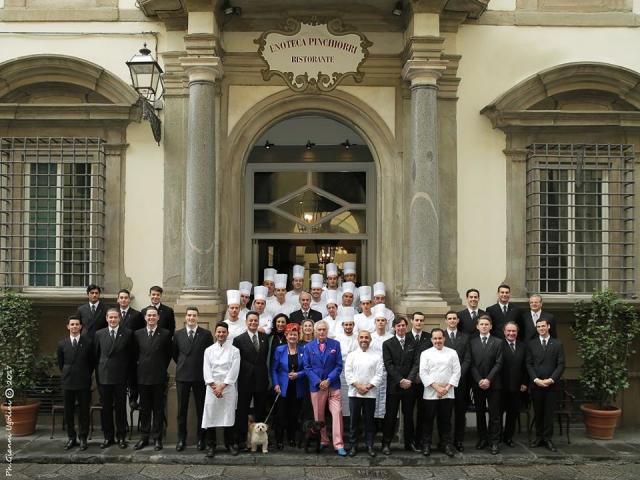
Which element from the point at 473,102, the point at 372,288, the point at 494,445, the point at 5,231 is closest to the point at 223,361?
the point at 372,288

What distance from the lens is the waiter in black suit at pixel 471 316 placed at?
8609 mm

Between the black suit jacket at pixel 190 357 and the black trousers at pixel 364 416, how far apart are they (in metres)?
1.82

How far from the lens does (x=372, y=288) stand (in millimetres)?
9656

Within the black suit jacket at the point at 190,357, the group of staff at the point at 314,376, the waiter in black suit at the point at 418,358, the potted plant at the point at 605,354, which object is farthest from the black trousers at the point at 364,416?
the potted plant at the point at 605,354

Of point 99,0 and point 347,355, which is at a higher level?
point 99,0

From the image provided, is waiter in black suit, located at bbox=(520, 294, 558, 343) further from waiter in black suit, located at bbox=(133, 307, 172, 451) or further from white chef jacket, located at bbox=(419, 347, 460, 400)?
waiter in black suit, located at bbox=(133, 307, 172, 451)

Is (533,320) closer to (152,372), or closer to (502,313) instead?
(502,313)

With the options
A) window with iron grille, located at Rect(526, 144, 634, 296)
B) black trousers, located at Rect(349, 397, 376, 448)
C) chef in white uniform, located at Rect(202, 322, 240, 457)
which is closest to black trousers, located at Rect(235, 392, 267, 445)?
chef in white uniform, located at Rect(202, 322, 240, 457)

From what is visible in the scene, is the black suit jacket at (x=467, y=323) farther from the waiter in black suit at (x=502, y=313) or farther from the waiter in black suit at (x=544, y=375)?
the waiter in black suit at (x=544, y=375)

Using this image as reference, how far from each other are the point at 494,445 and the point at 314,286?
307 cm

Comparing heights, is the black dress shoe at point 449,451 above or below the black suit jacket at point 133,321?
below

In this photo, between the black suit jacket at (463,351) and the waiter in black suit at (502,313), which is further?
the waiter in black suit at (502,313)

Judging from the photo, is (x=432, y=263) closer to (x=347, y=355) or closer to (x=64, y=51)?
(x=347, y=355)

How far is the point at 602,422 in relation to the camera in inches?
343
